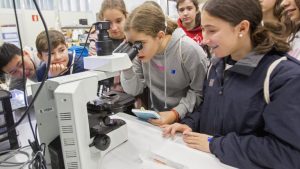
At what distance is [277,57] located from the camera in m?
0.78

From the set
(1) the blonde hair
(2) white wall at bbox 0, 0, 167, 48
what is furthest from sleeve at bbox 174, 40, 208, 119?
(2) white wall at bbox 0, 0, 167, 48

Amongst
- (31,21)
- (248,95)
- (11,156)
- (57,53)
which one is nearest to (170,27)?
(248,95)

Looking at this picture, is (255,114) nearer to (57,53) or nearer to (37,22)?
(57,53)

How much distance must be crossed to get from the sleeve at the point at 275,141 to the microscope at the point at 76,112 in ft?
1.41

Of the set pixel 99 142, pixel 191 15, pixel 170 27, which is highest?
pixel 191 15

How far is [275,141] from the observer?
705 millimetres

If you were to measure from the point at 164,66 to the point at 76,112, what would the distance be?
706mm

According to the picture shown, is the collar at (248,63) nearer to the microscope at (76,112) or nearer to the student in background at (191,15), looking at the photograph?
the microscope at (76,112)

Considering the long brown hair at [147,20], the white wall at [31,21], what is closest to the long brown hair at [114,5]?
the long brown hair at [147,20]

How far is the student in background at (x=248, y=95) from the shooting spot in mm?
680

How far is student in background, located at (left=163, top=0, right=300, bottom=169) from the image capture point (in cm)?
68

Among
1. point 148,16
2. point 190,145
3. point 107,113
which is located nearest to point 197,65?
point 148,16

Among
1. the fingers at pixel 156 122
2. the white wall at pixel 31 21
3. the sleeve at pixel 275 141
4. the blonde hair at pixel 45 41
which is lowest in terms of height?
the fingers at pixel 156 122

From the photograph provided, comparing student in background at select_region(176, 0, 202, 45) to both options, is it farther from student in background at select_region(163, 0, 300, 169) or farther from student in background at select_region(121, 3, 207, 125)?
student in background at select_region(163, 0, 300, 169)
